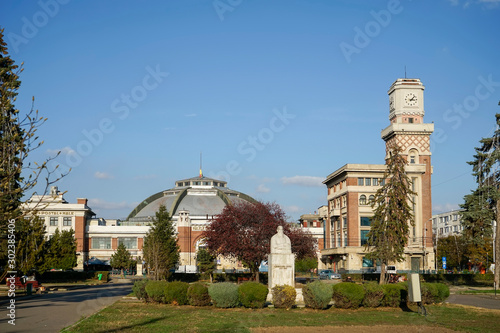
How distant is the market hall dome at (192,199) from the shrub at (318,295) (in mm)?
84389

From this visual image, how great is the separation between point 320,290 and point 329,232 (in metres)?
68.6

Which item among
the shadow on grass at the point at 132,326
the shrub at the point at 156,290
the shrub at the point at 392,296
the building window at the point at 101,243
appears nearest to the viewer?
the shadow on grass at the point at 132,326

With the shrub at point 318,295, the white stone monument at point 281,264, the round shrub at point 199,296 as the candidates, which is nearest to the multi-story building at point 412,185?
the white stone monument at point 281,264

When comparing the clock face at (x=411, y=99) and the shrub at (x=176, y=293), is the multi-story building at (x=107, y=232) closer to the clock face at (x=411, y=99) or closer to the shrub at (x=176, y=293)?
the clock face at (x=411, y=99)

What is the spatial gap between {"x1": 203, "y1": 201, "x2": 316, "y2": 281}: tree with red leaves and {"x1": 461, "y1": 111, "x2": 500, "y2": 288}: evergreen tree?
1651 centimetres

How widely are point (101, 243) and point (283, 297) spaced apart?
82935 mm

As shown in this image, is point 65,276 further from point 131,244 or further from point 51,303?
point 131,244

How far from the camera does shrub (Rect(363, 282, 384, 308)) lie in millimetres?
26250

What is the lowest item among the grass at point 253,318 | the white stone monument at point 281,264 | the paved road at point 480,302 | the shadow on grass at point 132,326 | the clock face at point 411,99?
the paved road at point 480,302

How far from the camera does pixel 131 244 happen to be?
102 meters

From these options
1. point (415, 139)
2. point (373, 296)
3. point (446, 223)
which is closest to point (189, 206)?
point (415, 139)

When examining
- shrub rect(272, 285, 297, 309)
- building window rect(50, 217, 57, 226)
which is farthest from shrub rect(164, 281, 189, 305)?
building window rect(50, 217, 57, 226)

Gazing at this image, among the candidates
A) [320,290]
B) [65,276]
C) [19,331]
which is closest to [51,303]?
[19,331]

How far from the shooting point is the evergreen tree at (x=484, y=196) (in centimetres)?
5009
